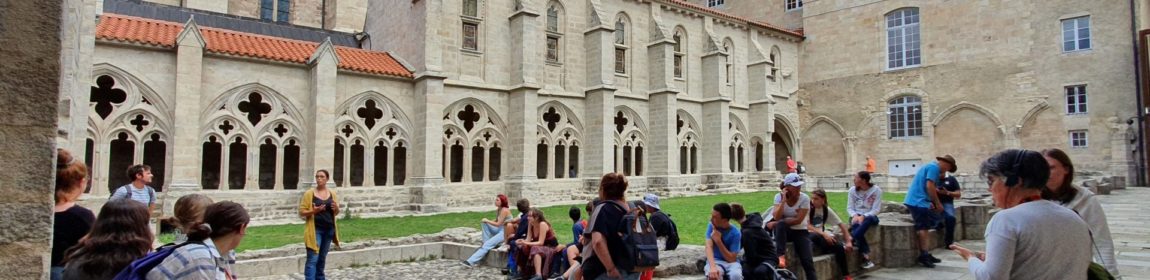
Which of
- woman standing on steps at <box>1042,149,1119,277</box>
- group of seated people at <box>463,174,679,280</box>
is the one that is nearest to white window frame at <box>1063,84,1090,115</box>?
group of seated people at <box>463,174,679,280</box>

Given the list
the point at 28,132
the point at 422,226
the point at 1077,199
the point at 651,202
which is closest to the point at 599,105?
the point at 422,226

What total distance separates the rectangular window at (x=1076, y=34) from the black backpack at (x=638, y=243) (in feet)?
82.3

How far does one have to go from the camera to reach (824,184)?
2431cm

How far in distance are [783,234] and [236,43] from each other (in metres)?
13.6

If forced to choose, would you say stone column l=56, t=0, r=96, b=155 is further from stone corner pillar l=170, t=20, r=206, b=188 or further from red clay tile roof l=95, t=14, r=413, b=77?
red clay tile roof l=95, t=14, r=413, b=77

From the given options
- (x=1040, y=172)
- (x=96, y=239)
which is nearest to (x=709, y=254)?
(x=1040, y=172)

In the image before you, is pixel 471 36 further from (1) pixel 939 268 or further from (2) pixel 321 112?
(1) pixel 939 268

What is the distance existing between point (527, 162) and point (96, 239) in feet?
51.6

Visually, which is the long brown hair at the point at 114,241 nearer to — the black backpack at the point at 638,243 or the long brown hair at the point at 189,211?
the long brown hair at the point at 189,211

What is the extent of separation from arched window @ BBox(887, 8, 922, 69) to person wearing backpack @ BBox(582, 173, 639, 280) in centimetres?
2613

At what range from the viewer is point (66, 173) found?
3.18 metres

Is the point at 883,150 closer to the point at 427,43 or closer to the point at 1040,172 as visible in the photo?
the point at 427,43

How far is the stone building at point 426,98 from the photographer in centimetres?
1294

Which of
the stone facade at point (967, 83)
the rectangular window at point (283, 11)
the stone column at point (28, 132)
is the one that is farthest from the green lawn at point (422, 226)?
the stone facade at point (967, 83)
